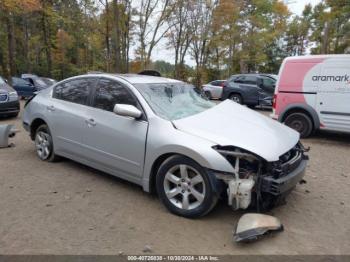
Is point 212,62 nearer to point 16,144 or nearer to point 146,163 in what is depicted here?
point 16,144

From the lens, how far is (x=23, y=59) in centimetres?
3562

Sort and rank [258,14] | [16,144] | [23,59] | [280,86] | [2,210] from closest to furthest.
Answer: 1. [2,210]
2. [16,144]
3. [280,86]
4. [258,14]
5. [23,59]

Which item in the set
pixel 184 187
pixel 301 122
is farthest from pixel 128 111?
pixel 301 122

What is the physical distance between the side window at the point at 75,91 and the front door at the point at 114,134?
9.1 inches

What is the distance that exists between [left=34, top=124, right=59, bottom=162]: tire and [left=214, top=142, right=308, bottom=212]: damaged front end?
322 centimetres

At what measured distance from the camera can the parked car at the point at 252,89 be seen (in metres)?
14.9

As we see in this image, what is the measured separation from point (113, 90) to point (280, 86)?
5.18m

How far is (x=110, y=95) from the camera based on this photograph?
182 inches

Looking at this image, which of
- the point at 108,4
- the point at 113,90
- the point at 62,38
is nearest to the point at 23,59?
the point at 62,38

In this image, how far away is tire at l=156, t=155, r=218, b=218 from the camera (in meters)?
3.54

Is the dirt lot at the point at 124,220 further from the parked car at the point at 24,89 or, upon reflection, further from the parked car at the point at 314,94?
the parked car at the point at 24,89

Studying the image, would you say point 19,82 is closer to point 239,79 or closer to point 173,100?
point 239,79

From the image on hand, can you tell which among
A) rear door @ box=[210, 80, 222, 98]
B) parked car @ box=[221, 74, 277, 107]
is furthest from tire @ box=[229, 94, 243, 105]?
rear door @ box=[210, 80, 222, 98]

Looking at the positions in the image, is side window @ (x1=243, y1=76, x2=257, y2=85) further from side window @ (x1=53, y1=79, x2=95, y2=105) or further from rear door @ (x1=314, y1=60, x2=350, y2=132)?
side window @ (x1=53, y1=79, x2=95, y2=105)
